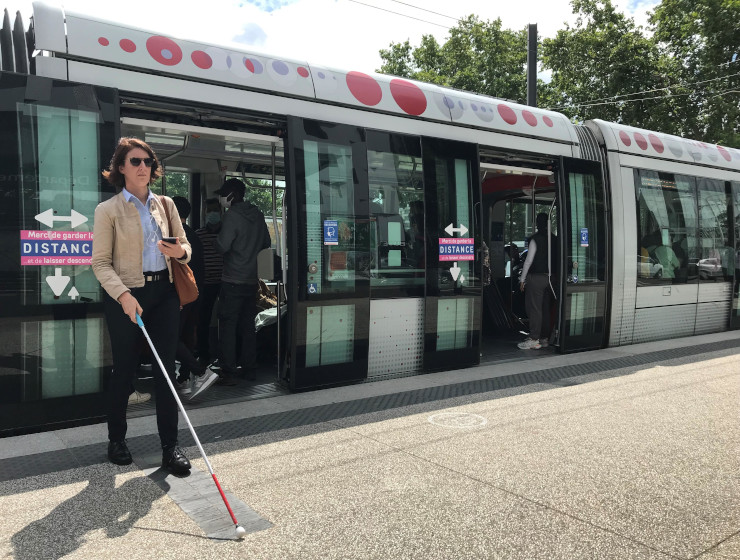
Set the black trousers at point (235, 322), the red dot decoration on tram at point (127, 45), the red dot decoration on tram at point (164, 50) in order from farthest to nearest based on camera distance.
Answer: the black trousers at point (235, 322)
the red dot decoration on tram at point (164, 50)
the red dot decoration on tram at point (127, 45)

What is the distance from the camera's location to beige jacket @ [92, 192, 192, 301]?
347 cm

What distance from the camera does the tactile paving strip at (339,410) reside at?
381 centimetres

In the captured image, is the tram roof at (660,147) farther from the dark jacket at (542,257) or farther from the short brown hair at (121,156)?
the short brown hair at (121,156)

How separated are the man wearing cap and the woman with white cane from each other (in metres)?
2.15

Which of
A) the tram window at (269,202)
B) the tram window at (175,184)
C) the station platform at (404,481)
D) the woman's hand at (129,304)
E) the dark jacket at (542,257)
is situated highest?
the tram window at (175,184)

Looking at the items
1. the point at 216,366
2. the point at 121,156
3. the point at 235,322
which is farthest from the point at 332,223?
Answer: the point at 121,156

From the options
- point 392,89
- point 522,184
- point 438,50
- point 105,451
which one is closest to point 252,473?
point 105,451

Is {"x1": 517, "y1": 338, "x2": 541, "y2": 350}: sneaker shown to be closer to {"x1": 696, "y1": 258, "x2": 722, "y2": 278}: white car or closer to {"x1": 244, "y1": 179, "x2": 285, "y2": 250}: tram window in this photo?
{"x1": 696, "y1": 258, "x2": 722, "y2": 278}: white car

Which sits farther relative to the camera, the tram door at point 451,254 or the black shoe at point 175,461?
the tram door at point 451,254

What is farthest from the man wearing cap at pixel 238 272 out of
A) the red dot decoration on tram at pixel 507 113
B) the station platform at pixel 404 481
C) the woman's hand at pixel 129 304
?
the red dot decoration on tram at pixel 507 113

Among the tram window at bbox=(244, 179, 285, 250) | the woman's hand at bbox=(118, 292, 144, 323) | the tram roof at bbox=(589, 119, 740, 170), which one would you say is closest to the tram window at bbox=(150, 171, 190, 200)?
the tram window at bbox=(244, 179, 285, 250)

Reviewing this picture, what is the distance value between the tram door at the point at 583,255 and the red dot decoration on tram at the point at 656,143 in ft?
4.13

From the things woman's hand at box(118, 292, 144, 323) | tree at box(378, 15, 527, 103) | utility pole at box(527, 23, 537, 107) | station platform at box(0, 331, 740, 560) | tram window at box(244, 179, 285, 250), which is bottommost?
station platform at box(0, 331, 740, 560)

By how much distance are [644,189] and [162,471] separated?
291 inches
